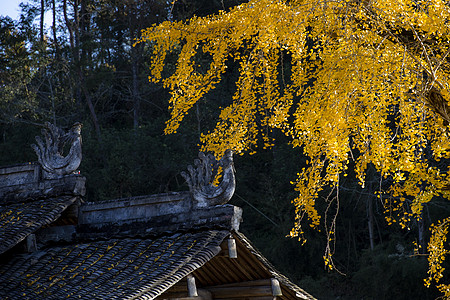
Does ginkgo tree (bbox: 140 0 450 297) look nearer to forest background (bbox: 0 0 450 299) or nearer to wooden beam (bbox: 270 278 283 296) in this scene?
wooden beam (bbox: 270 278 283 296)

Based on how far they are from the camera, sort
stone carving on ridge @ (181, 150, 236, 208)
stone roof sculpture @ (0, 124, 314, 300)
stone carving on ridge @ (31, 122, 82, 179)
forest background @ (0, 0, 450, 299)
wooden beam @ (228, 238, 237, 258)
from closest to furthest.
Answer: stone roof sculpture @ (0, 124, 314, 300) < wooden beam @ (228, 238, 237, 258) < stone carving on ridge @ (181, 150, 236, 208) < stone carving on ridge @ (31, 122, 82, 179) < forest background @ (0, 0, 450, 299)

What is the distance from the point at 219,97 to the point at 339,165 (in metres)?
18.9

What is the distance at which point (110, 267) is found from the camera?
796 cm

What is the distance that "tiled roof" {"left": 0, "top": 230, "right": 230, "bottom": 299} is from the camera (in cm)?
741

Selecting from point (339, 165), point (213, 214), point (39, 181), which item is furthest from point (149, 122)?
point (339, 165)

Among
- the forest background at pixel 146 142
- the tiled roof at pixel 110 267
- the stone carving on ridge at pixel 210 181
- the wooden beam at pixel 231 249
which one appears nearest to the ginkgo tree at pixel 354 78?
the stone carving on ridge at pixel 210 181

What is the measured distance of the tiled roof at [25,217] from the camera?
28.1 feet

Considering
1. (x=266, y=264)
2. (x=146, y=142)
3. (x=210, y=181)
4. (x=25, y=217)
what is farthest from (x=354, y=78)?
(x=146, y=142)

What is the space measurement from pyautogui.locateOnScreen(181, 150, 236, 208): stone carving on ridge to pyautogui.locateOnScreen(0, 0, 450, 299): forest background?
36.4 ft

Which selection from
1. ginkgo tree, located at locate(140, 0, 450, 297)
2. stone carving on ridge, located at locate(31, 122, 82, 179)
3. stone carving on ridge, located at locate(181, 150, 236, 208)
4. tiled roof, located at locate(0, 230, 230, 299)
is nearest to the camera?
ginkgo tree, located at locate(140, 0, 450, 297)

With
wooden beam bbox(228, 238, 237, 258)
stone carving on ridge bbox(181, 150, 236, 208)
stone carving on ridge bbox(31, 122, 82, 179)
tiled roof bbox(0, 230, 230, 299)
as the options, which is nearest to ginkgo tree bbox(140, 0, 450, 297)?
stone carving on ridge bbox(181, 150, 236, 208)

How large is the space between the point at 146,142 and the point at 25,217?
14.9m

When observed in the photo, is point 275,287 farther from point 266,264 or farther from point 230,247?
point 230,247

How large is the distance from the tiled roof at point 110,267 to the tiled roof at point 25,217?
0.32 metres
